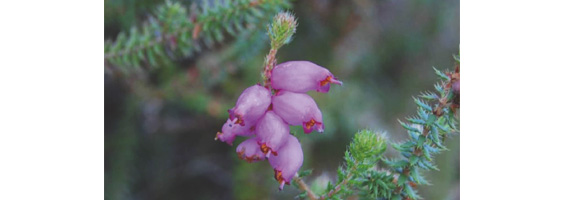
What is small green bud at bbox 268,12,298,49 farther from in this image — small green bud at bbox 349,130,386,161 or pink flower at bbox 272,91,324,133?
small green bud at bbox 349,130,386,161

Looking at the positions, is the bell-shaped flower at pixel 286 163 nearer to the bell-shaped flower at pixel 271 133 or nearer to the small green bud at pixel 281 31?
the bell-shaped flower at pixel 271 133

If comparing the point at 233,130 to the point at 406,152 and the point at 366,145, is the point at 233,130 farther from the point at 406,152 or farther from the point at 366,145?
the point at 406,152

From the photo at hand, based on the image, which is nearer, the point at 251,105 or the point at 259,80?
the point at 251,105

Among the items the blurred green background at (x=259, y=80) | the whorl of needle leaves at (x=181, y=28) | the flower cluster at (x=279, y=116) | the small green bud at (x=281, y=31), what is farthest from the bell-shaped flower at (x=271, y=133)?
the blurred green background at (x=259, y=80)

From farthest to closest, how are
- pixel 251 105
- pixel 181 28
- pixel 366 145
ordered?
pixel 181 28
pixel 366 145
pixel 251 105

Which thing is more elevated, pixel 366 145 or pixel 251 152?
pixel 366 145

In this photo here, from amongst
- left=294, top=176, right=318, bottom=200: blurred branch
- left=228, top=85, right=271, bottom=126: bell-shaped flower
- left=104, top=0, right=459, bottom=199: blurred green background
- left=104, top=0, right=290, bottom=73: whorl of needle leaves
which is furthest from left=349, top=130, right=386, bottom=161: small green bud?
left=104, top=0, right=459, bottom=199: blurred green background

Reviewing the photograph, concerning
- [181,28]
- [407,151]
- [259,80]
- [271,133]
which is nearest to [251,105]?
[271,133]
